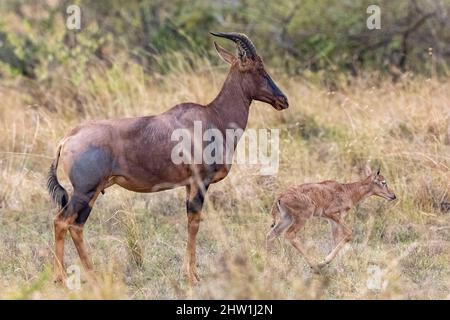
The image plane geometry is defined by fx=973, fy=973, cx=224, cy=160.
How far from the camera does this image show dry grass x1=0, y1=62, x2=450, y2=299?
7.80 m

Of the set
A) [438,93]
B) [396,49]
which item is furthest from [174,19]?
[438,93]

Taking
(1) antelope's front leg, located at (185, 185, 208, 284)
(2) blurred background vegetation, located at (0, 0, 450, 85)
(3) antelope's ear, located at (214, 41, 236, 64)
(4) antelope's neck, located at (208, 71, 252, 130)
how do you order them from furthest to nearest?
(2) blurred background vegetation, located at (0, 0, 450, 85) → (3) antelope's ear, located at (214, 41, 236, 64) → (4) antelope's neck, located at (208, 71, 252, 130) → (1) antelope's front leg, located at (185, 185, 208, 284)

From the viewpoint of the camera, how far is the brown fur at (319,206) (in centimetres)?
862

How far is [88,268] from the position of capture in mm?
7938

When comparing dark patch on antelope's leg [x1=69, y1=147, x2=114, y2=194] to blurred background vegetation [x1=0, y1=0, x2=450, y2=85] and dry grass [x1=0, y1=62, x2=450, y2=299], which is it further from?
blurred background vegetation [x1=0, y1=0, x2=450, y2=85]

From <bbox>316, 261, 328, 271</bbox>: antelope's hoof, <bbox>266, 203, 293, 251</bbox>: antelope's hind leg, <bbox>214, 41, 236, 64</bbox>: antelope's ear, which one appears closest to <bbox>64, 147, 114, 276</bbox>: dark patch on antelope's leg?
<bbox>214, 41, 236, 64</bbox>: antelope's ear

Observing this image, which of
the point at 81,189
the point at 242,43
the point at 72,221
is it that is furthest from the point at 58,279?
the point at 242,43

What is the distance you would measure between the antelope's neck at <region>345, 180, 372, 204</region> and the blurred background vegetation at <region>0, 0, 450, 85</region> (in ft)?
22.4

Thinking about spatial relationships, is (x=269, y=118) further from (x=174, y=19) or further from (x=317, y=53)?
(x=174, y=19)

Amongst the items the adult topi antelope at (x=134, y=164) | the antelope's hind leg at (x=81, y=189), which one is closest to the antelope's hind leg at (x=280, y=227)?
the adult topi antelope at (x=134, y=164)

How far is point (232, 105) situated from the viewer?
8.62 m

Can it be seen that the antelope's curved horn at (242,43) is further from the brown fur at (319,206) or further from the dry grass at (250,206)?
the dry grass at (250,206)

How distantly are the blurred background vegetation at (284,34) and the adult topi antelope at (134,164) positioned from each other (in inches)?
306
